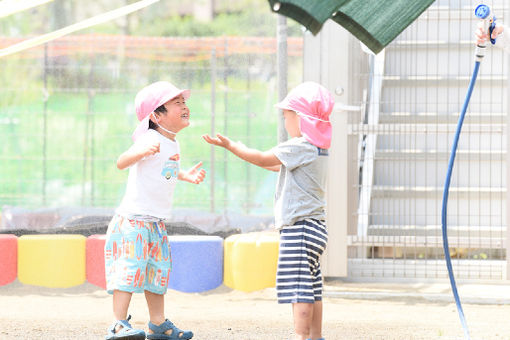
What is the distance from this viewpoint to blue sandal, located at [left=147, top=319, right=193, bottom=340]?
3672mm

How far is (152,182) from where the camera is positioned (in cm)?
364

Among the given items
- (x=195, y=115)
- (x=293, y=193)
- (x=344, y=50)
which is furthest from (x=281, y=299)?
(x=195, y=115)

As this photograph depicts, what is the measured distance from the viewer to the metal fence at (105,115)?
6090 mm

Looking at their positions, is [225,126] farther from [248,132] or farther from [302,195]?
[302,195]

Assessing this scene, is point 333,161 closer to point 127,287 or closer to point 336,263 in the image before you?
point 336,263

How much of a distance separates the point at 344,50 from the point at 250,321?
2.03m

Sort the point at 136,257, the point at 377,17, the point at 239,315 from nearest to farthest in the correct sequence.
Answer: the point at 377,17 < the point at 136,257 < the point at 239,315

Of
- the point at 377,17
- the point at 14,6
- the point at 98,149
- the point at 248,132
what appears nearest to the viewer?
the point at 377,17

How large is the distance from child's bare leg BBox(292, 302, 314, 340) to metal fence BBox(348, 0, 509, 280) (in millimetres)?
2301

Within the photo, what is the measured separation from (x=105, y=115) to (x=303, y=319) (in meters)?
3.23

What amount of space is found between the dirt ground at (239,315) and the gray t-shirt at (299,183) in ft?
2.19

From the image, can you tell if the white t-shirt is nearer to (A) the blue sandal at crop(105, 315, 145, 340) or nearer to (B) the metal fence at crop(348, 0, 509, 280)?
(A) the blue sandal at crop(105, 315, 145, 340)

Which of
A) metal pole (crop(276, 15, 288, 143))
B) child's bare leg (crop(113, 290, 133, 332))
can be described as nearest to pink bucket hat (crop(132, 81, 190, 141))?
child's bare leg (crop(113, 290, 133, 332))

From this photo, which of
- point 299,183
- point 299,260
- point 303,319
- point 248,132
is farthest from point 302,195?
point 248,132
